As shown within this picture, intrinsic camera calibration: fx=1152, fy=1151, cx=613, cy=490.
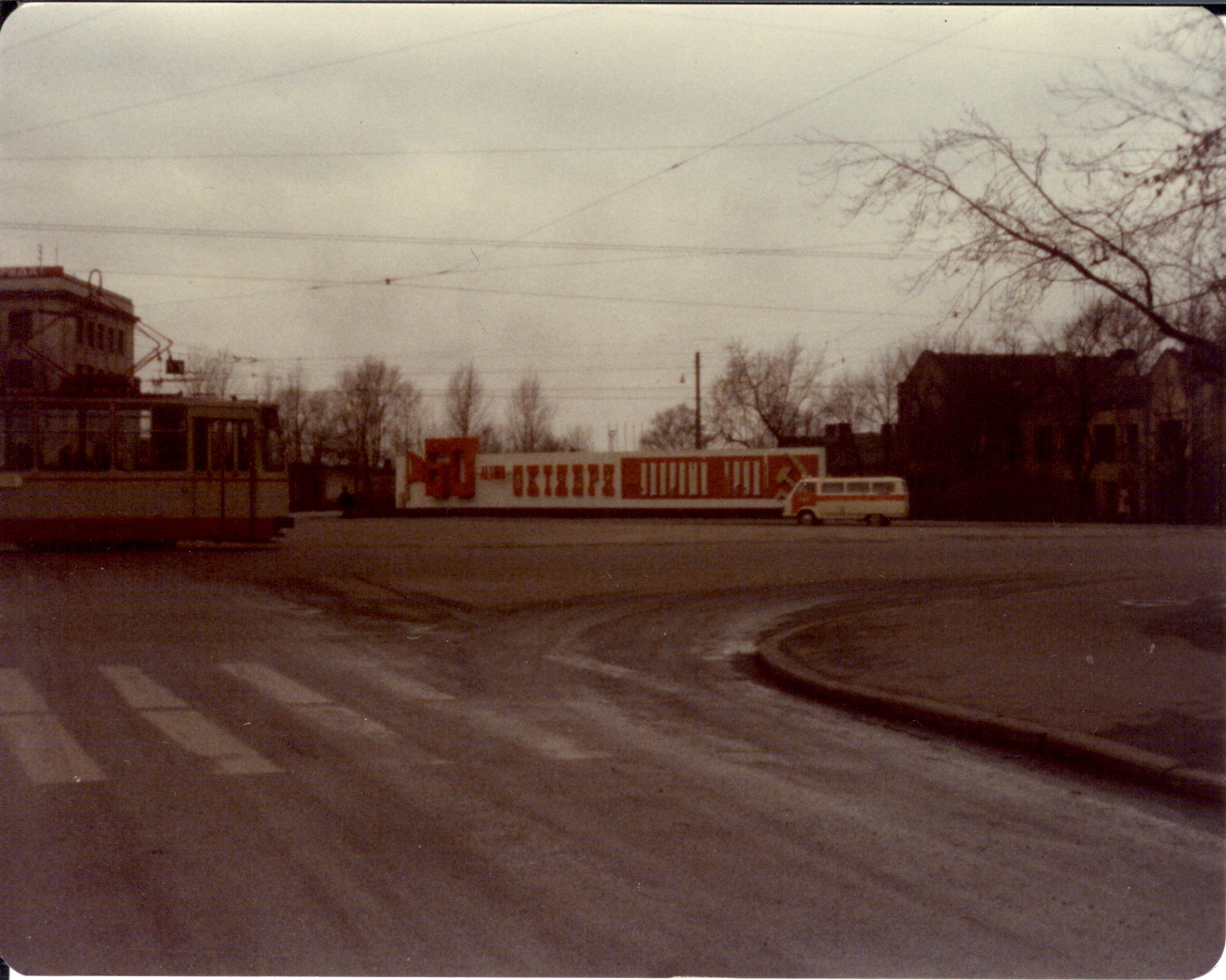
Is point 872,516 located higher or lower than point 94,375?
lower

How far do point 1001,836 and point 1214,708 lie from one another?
3205mm

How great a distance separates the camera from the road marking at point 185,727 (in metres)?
7.00

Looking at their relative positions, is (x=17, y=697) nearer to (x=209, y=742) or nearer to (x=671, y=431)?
(x=209, y=742)

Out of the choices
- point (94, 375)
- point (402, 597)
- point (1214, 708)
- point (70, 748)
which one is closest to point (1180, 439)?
point (402, 597)

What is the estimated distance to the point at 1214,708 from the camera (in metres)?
7.93

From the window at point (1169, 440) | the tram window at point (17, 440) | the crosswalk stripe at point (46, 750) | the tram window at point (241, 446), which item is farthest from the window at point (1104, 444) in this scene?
the crosswalk stripe at point (46, 750)

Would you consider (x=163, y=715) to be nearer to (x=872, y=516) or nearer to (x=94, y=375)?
(x=94, y=375)

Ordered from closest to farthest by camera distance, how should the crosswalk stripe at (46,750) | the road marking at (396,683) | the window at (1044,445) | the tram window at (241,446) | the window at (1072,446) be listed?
the crosswalk stripe at (46,750), the road marking at (396,683), the tram window at (241,446), the window at (1072,446), the window at (1044,445)

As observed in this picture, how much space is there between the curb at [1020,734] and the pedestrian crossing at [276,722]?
6.65 ft

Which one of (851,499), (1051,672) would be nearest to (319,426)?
(1051,672)

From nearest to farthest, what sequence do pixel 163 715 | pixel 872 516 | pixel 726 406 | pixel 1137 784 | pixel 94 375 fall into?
1. pixel 1137 784
2. pixel 163 715
3. pixel 94 375
4. pixel 872 516
5. pixel 726 406

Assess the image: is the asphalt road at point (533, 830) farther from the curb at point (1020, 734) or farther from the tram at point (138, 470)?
the tram at point (138, 470)

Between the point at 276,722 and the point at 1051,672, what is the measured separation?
6267 mm

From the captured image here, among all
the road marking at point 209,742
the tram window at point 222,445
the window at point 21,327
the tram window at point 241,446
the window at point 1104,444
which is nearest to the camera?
the road marking at point 209,742
